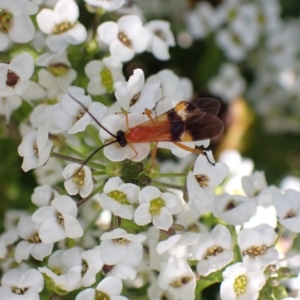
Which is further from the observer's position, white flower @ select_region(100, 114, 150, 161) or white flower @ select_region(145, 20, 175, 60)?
white flower @ select_region(145, 20, 175, 60)

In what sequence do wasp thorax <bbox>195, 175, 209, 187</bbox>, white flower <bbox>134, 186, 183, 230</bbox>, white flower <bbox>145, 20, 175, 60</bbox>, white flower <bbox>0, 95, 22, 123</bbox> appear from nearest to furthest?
white flower <bbox>134, 186, 183, 230</bbox>, wasp thorax <bbox>195, 175, 209, 187</bbox>, white flower <bbox>0, 95, 22, 123</bbox>, white flower <bbox>145, 20, 175, 60</bbox>

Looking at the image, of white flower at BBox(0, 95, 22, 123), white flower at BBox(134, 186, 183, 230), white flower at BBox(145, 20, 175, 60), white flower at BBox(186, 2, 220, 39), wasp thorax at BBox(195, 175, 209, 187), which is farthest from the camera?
white flower at BBox(186, 2, 220, 39)

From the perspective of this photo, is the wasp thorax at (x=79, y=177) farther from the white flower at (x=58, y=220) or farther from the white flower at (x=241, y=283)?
the white flower at (x=241, y=283)

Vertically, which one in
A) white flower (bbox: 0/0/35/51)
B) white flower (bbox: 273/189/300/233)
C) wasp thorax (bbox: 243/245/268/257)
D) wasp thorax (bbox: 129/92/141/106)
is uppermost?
white flower (bbox: 0/0/35/51)

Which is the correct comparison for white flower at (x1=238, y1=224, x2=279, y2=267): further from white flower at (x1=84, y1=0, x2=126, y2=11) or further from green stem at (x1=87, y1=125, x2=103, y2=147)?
white flower at (x1=84, y1=0, x2=126, y2=11)

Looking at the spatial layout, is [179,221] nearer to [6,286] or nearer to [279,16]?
[6,286]

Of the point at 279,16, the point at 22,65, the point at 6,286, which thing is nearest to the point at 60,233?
the point at 6,286

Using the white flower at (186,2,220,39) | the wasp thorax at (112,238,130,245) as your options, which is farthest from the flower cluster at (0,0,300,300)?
the white flower at (186,2,220,39)

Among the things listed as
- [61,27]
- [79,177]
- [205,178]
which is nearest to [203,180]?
[205,178]
